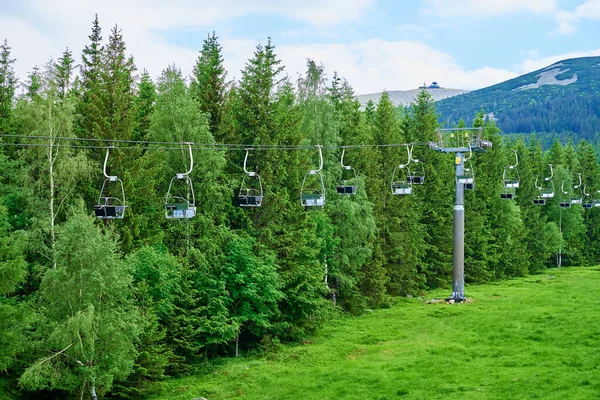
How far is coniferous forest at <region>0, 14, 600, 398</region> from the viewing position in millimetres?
26188

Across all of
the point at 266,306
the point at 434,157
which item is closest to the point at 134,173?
the point at 266,306

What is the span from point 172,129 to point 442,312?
21.9m

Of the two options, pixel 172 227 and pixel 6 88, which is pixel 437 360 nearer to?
pixel 172 227

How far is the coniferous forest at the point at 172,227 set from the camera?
26188 millimetres

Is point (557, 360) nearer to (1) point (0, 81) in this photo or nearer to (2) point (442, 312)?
(2) point (442, 312)

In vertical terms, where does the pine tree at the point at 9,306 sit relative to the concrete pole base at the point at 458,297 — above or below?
above

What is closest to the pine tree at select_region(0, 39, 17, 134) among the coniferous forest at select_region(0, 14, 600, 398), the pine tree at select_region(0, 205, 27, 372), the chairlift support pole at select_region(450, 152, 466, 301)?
the coniferous forest at select_region(0, 14, 600, 398)

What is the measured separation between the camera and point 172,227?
33.4 metres

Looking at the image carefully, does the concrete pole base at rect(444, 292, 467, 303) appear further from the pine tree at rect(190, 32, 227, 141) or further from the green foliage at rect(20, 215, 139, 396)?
the green foliage at rect(20, 215, 139, 396)

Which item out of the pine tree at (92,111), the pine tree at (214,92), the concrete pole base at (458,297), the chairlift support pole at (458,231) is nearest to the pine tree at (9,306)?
the pine tree at (92,111)

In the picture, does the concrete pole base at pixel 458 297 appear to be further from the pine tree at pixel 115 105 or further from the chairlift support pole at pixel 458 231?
the pine tree at pixel 115 105

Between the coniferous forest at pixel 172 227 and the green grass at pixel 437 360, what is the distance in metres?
2.52

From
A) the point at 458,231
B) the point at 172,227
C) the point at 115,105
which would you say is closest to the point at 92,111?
the point at 115,105

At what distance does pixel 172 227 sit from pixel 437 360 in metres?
14.5
